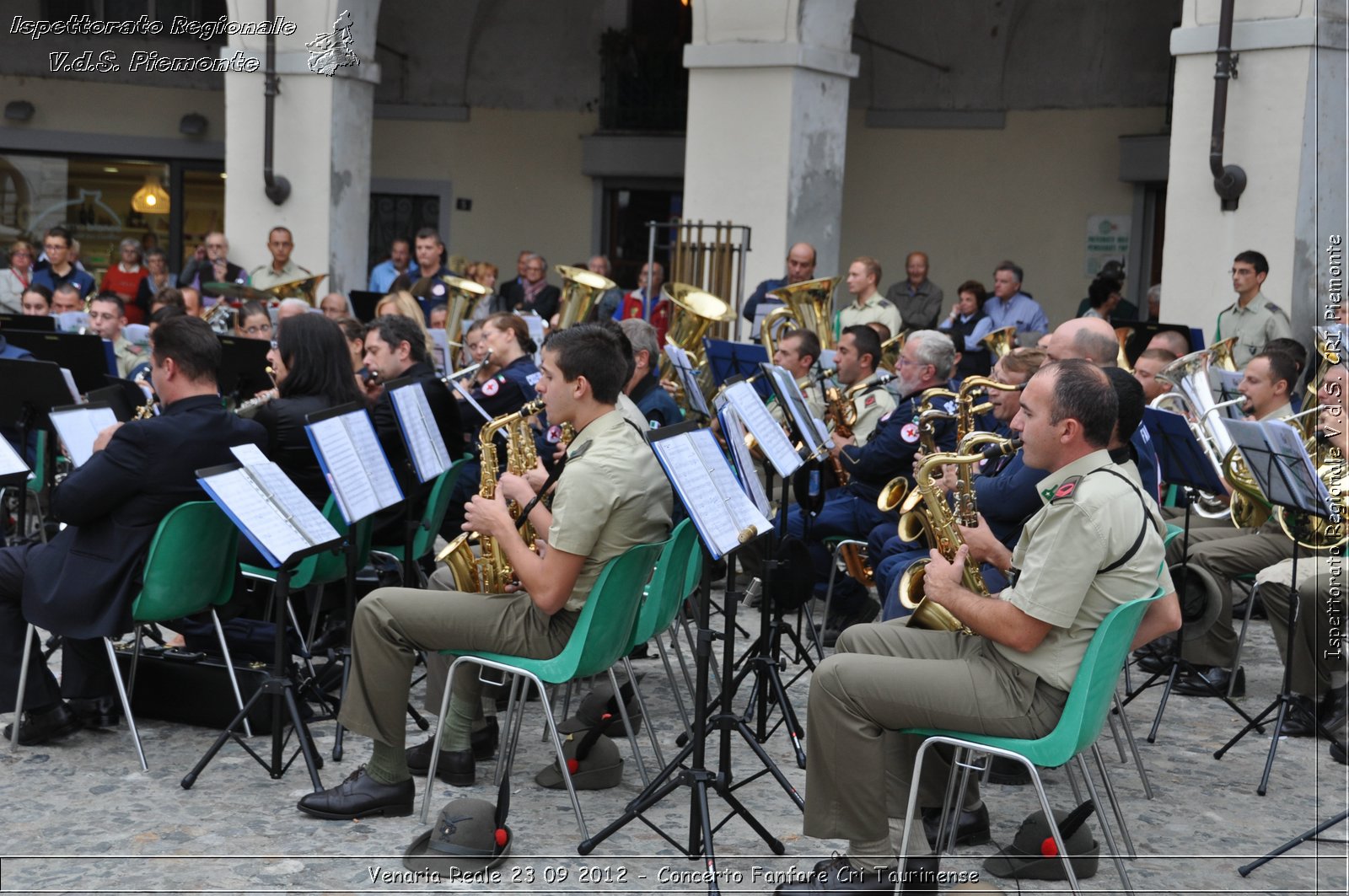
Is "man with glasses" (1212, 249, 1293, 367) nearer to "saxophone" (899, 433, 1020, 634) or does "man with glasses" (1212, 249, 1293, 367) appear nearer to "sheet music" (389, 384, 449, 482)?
"saxophone" (899, 433, 1020, 634)

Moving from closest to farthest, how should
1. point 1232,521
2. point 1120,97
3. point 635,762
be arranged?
point 635,762 → point 1232,521 → point 1120,97

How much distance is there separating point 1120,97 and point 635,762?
11.2 meters

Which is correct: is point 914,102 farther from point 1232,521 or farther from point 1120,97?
point 1232,521

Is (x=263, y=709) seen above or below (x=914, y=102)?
below

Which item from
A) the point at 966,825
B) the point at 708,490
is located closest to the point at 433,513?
the point at 708,490

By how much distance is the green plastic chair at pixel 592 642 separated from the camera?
4.06 m

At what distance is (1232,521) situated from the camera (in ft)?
20.5

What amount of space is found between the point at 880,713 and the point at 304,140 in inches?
395

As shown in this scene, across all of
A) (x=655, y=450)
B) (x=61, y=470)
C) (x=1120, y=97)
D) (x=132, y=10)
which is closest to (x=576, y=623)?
(x=655, y=450)

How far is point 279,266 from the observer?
38.9ft

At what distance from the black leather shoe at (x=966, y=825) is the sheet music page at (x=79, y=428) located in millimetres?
3179

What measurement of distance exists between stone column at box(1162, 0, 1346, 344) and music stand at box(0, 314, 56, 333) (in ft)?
23.3

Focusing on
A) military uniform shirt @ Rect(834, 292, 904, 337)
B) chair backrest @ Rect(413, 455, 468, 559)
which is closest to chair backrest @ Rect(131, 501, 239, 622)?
chair backrest @ Rect(413, 455, 468, 559)

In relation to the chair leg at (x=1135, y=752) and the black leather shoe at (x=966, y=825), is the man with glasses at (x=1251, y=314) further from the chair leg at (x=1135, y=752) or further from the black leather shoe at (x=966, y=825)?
the black leather shoe at (x=966, y=825)
